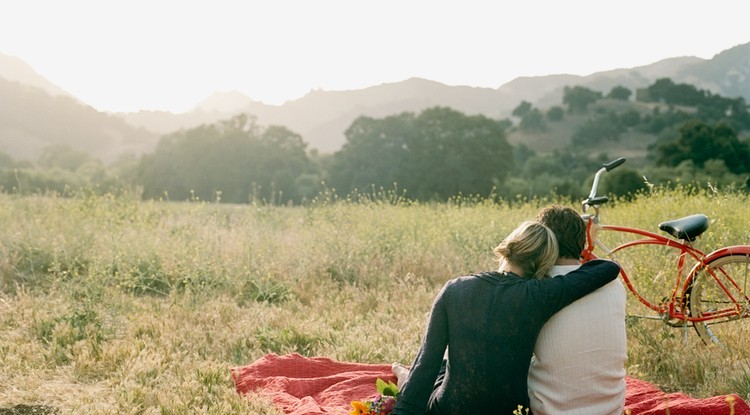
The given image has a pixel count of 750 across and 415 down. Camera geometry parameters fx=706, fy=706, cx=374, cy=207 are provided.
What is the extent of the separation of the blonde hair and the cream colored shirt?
11cm

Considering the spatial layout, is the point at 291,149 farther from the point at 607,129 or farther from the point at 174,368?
the point at 174,368

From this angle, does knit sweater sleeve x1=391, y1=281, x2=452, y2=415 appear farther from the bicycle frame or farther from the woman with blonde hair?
the bicycle frame

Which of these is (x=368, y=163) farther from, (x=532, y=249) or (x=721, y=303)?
(x=532, y=249)

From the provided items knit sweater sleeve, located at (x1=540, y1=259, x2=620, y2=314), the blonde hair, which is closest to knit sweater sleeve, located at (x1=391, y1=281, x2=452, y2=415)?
the blonde hair

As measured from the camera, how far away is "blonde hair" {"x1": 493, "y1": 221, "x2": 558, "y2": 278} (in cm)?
350

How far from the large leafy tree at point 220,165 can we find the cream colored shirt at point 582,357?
110 feet

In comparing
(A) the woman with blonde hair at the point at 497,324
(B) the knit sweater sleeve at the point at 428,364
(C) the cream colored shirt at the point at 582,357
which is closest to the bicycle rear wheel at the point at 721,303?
(C) the cream colored shirt at the point at 582,357

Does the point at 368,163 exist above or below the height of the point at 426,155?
below

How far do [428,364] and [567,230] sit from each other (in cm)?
Result: 99

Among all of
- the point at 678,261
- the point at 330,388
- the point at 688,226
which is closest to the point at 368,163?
the point at 678,261

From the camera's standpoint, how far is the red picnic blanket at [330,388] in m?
4.27

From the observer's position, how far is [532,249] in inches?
137

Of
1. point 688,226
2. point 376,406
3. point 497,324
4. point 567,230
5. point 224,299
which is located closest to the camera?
point 497,324

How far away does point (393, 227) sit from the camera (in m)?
10.1
